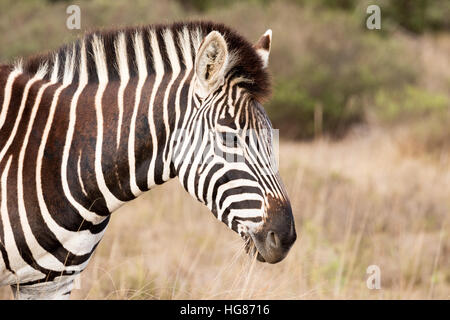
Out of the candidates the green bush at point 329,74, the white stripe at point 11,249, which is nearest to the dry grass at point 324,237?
the white stripe at point 11,249

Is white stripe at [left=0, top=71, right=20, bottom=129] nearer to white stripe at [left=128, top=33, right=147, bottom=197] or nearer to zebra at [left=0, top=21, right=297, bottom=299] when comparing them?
zebra at [left=0, top=21, right=297, bottom=299]

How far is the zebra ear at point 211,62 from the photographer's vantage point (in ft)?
9.71

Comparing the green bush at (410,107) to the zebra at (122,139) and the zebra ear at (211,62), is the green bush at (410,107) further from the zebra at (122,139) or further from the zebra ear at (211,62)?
the zebra ear at (211,62)

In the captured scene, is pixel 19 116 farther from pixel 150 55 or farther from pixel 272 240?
pixel 272 240

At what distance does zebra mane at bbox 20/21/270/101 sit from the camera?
125 inches

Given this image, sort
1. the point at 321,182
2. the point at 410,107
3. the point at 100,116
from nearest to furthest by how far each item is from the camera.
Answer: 1. the point at 100,116
2. the point at 321,182
3. the point at 410,107

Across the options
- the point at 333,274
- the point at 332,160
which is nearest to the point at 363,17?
the point at 332,160

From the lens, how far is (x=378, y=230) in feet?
26.4

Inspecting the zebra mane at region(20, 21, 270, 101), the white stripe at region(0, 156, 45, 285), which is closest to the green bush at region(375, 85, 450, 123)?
the zebra mane at region(20, 21, 270, 101)

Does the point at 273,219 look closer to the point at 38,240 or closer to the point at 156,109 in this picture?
the point at 156,109

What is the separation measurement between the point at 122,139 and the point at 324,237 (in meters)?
4.99

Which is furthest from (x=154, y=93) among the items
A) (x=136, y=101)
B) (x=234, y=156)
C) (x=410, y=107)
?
(x=410, y=107)

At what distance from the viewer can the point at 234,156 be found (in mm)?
3012
